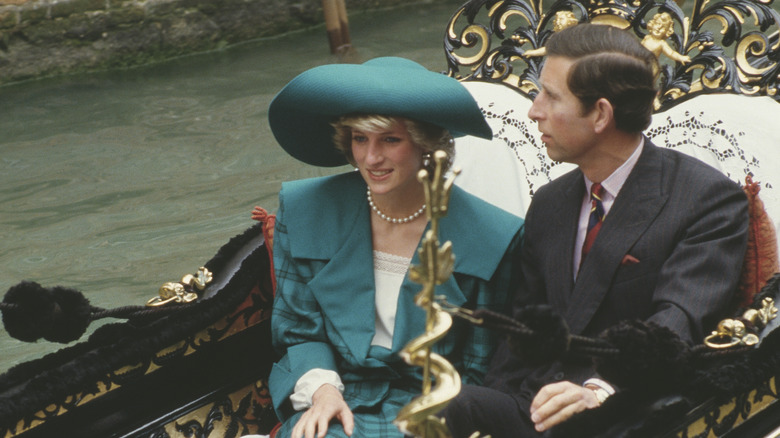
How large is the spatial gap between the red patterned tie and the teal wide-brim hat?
0.28 metres

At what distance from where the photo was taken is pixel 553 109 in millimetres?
1876

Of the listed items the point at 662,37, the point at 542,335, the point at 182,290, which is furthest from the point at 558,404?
the point at 662,37

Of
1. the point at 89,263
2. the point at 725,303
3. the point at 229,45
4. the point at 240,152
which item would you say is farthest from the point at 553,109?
the point at 229,45

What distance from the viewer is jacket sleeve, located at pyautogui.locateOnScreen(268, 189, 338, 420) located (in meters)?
2.05

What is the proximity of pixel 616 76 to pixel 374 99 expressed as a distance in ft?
1.47

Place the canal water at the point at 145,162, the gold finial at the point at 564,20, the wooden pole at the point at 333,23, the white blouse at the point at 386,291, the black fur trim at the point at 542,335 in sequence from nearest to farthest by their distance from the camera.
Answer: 1. the black fur trim at the point at 542,335
2. the white blouse at the point at 386,291
3. the gold finial at the point at 564,20
4. the canal water at the point at 145,162
5. the wooden pole at the point at 333,23

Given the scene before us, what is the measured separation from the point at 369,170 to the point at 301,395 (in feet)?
1.52

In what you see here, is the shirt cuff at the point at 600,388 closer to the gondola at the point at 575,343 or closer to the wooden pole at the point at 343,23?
the gondola at the point at 575,343

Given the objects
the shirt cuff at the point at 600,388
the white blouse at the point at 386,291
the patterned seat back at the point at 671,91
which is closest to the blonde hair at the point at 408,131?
the white blouse at the point at 386,291

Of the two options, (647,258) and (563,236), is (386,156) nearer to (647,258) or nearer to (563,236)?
(563,236)

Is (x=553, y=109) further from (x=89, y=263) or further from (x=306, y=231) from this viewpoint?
(x=89, y=263)

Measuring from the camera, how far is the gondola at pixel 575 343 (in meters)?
1.64

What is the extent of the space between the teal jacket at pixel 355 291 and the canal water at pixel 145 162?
7.28ft

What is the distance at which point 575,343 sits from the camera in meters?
1.45
